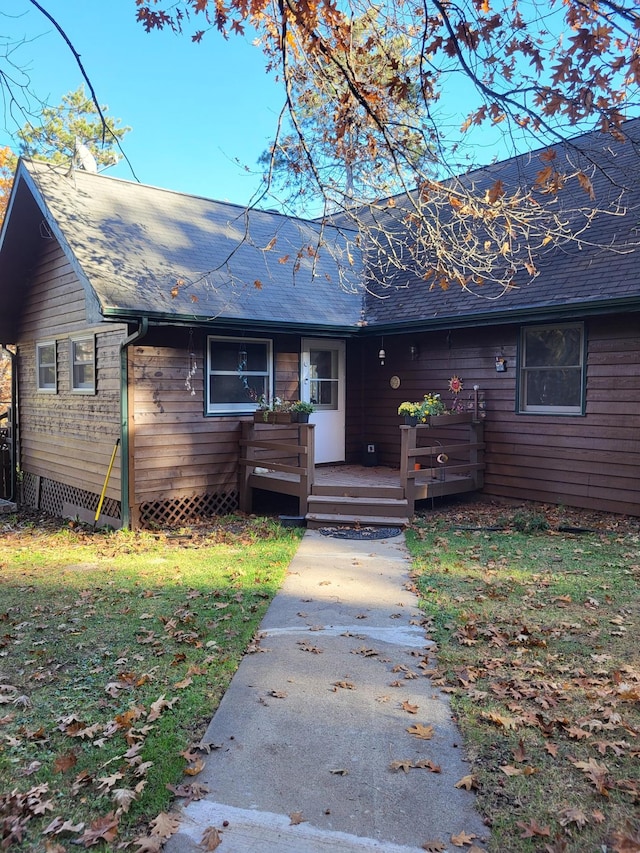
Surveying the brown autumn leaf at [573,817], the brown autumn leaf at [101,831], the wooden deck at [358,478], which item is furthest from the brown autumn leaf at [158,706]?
the wooden deck at [358,478]

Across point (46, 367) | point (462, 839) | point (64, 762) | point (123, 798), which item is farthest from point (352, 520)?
point (46, 367)

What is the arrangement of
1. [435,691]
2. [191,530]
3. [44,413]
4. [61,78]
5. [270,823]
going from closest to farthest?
[270,823]
[435,691]
[61,78]
[191,530]
[44,413]

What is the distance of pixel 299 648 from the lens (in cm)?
432

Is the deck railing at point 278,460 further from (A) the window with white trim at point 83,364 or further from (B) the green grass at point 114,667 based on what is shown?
(A) the window with white trim at point 83,364

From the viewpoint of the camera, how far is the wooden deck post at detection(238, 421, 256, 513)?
31.4ft

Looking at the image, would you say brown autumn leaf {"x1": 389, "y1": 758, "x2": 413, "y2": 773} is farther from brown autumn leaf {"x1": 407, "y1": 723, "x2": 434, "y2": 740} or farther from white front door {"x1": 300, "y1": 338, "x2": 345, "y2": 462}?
white front door {"x1": 300, "y1": 338, "x2": 345, "y2": 462}

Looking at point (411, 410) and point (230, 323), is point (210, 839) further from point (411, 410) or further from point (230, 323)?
point (230, 323)

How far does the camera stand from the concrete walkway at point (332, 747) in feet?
8.11

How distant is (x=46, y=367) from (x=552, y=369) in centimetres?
900

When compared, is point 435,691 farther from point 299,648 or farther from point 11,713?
point 11,713

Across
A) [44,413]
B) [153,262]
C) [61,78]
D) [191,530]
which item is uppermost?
[61,78]

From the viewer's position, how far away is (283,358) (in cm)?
1030

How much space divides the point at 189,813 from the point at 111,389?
7331 millimetres

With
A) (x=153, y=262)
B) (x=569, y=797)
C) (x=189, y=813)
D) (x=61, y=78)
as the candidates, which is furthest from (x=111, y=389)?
(x=569, y=797)
